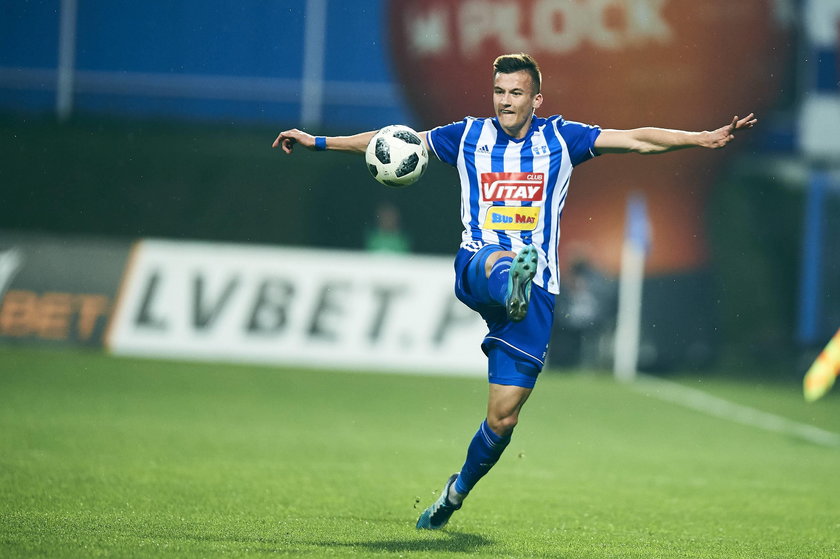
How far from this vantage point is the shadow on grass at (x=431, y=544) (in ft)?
20.0

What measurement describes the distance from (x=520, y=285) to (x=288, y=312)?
11.0 meters

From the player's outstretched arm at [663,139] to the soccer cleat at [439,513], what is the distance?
1.86m

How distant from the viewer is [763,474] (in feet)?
33.2

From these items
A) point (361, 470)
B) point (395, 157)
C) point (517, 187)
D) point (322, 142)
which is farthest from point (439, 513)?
point (361, 470)

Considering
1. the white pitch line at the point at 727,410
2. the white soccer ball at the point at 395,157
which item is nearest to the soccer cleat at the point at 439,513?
the white soccer ball at the point at 395,157

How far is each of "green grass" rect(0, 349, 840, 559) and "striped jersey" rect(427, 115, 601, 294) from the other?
1500 mm

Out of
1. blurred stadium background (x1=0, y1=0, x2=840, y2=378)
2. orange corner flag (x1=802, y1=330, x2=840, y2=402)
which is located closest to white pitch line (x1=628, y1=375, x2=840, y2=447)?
orange corner flag (x1=802, y1=330, x2=840, y2=402)

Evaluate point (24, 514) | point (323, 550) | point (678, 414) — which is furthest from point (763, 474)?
point (24, 514)

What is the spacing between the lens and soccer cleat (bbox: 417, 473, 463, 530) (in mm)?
6703

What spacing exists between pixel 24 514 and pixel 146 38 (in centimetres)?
2100

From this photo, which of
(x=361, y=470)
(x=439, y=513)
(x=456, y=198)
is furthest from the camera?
(x=456, y=198)

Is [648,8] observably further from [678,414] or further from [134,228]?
[134,228]

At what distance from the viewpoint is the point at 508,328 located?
6598mm

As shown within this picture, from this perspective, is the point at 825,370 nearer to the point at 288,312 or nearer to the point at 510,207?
the point at 288,312
